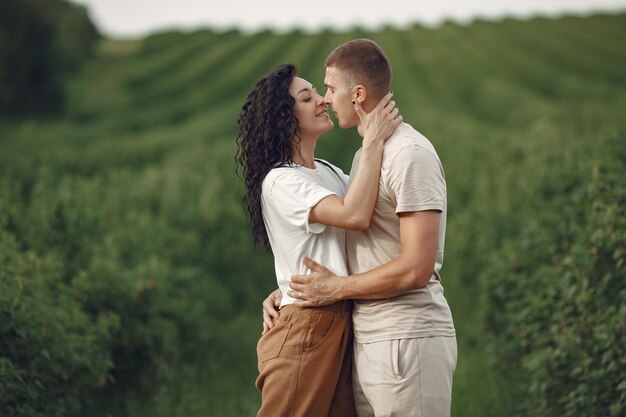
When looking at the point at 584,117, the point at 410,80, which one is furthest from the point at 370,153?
the point at 410,80

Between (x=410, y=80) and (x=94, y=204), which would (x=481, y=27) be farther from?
(x=94, y=204)

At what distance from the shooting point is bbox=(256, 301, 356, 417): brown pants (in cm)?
346

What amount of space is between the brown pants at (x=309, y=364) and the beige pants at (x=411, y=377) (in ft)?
0.58

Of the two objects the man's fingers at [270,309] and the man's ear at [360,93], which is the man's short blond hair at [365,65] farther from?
the man's fingers at [270,309]

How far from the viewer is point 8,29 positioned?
130 feet

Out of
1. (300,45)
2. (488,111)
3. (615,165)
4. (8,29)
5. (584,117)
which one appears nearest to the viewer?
(615,165)

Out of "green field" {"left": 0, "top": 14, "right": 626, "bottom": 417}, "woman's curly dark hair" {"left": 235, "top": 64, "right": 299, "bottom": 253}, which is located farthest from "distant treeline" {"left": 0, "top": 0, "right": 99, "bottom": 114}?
"woman's curly dark hair" {"left": 235, "top": 64, "right": 299, "bottom": 253}

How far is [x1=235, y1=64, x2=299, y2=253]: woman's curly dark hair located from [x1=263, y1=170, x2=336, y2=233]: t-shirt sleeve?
17 cm

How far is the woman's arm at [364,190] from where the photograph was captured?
132 inches

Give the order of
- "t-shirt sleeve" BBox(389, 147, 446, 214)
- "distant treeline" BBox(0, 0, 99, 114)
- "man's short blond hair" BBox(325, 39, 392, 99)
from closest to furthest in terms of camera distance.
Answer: "t-shirt sleeve" BBox(389, 147, 446, 214)
"man's short blond hair" BBox(325, 39, 392, 99)
"distant treeline" BBox(0, 0, 99, 114)

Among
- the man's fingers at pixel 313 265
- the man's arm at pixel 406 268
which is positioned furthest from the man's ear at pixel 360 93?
the man's fingers at pixel 313 265

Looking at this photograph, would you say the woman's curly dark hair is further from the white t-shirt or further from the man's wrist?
the man's wrist

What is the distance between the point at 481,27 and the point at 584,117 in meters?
37.7

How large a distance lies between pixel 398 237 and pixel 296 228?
1.46 ft
